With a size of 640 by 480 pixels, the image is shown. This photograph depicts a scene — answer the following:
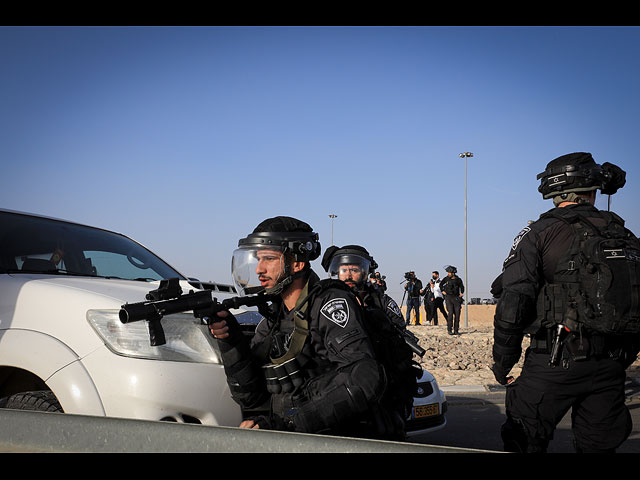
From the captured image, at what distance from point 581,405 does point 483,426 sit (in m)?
2.97

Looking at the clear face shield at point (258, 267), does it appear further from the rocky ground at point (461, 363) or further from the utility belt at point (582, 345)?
the rocky ground at point (461, 363)

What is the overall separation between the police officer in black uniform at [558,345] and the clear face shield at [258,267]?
49.8 inches

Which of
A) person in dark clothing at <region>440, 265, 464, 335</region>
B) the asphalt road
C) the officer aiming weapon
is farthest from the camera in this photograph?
person in dark clothing at <region>440, 265, 464, 335</region>

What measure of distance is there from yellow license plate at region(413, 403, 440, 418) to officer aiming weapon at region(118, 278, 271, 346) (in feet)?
7.45

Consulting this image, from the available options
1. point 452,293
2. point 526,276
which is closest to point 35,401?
point 526,276

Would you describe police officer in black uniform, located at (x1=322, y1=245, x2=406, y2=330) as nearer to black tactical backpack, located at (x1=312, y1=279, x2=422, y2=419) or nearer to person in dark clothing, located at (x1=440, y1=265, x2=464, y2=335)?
black tactical backpack, located at (x1=312, y1=279, x2=422, y2=419)

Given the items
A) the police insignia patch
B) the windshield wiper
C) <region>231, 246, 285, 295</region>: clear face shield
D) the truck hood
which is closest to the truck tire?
the truck hood

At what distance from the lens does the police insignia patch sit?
2611mm

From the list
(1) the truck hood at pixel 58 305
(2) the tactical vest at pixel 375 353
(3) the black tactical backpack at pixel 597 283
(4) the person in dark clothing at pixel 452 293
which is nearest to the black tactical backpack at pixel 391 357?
(2) the tactical vest at pixel 375 353
